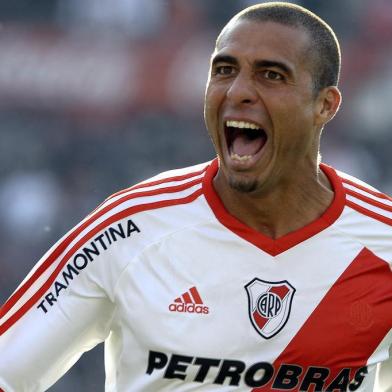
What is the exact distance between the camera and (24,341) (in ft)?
10.5

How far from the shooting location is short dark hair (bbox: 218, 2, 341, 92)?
3326 mm

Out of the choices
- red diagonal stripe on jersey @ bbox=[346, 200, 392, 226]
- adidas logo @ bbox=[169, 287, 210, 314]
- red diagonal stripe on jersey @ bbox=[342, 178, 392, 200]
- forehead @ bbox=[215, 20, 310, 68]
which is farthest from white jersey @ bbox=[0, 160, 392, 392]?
forehead @ bbox=[215, 20, 310, 68]

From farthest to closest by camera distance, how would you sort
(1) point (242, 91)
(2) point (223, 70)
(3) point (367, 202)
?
(3) point (367, 202) < (2) point (223, 70) < (1) point (242, 91)

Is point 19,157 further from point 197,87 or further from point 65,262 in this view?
point 65,262

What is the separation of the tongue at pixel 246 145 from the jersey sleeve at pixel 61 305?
0.43 metres

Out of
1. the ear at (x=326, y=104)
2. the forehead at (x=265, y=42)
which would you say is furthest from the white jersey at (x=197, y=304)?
the forehead at (x=265, y=42)

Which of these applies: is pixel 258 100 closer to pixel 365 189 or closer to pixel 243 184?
pixel 243 184

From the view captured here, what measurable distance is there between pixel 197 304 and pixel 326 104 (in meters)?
0.83

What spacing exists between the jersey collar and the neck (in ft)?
0.07

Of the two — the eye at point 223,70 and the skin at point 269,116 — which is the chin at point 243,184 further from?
the eye at point 223,70

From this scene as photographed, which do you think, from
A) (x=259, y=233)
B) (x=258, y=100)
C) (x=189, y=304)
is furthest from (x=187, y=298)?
(x=258, y=100)

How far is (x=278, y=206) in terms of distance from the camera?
344 cm

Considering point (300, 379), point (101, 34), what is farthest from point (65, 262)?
point (101, 34)

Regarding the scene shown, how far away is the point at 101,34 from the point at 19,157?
1.56m
